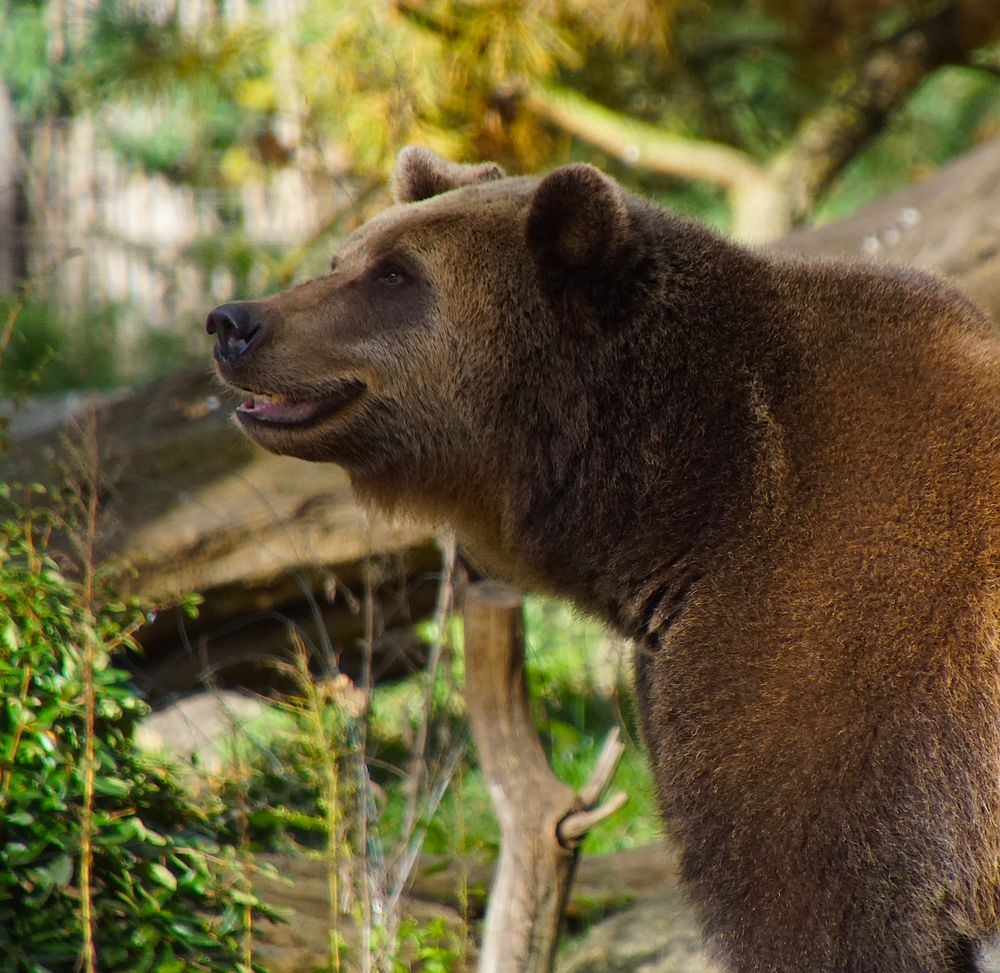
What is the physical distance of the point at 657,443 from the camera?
2.98 metres

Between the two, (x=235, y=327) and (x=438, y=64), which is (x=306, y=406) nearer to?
(x=235, y=327)

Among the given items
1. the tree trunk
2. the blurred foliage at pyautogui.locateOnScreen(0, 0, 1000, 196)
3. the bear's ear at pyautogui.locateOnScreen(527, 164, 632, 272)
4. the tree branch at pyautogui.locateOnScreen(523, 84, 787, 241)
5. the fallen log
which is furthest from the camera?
the tree trunk

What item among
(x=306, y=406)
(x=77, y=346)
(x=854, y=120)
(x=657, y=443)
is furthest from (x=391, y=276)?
(x=77, y=346)

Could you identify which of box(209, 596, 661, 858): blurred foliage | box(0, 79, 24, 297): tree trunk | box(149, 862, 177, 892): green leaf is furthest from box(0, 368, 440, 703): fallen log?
box(0, 79, 24, 297): tree trunk

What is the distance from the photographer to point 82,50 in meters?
9.87

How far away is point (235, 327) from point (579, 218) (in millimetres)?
845

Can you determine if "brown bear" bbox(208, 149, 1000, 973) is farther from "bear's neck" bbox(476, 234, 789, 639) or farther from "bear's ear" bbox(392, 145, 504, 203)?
"bear's ear" bbox(392, 145, 504, 203)

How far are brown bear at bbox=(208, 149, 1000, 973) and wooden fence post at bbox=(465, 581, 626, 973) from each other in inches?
29.8

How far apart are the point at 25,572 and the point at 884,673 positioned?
234cm

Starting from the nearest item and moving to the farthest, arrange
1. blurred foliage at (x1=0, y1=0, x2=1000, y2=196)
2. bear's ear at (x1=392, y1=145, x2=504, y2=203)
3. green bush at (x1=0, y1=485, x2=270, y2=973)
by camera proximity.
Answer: green bush at (x1=0, y1=485, x2=270, y2=973), bear's ear at (x1=392, y1=145, x2=504, y2=203), blurred foliage at (x1=0, y1=0, x2=1000, y2=196)

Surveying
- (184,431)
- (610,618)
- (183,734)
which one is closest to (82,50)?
(184,431)

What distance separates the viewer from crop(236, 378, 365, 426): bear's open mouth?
3109mm

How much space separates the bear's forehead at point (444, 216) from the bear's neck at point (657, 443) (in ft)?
1.27

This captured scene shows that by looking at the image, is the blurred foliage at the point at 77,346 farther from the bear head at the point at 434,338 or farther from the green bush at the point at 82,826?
the bear head at the point at 434,338
